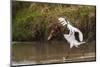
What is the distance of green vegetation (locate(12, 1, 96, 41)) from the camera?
2031 mm

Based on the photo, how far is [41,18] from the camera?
6.93ft

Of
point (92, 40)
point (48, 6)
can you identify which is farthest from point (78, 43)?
point (48, 6)

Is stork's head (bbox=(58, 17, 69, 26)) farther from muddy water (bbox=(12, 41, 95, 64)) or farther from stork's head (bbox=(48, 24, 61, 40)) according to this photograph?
muddy water (bbox=(12, 41, 95, 64))

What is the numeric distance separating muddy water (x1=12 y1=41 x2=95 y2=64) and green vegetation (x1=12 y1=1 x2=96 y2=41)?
76 millimetres

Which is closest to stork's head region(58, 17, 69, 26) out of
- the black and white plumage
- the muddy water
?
the black and white plumage

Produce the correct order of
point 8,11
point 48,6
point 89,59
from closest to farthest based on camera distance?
point 8,11 < point 48,6 < point 89,59

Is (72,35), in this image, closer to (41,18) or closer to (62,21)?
(62,21)

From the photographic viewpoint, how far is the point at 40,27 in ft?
6.90

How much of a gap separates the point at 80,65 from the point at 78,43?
0.27 meters

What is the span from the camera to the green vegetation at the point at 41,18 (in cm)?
203

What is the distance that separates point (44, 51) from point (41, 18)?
381mm

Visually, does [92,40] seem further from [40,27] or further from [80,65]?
[40,27]

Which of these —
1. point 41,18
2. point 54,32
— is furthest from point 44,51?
point 41,18

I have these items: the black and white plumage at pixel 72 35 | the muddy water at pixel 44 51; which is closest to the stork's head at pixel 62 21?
the black and white plumage at pixel 72 35
